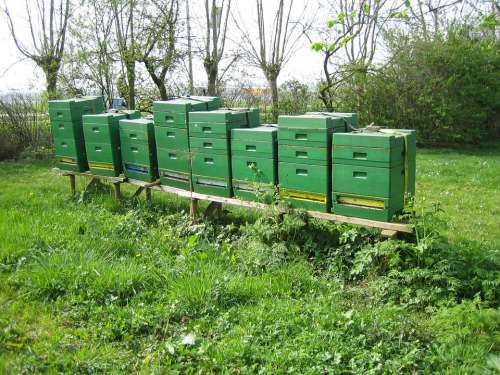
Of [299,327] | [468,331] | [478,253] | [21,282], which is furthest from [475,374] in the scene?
[21,282]

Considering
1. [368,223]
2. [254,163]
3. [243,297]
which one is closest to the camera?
[243,297]

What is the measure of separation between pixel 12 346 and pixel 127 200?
170 inches

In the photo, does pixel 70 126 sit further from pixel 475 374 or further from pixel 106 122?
pixel 475 374

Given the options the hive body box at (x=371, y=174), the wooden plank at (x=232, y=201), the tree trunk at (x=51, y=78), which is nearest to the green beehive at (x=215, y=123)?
the wooden plank at (x=232, y=201)

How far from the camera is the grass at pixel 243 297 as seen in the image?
11.8 feet

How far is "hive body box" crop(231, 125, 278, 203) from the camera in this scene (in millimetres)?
5867

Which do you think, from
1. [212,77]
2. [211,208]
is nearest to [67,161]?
[211,208]

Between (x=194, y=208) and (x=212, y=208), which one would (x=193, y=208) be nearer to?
(x=194, y=208)

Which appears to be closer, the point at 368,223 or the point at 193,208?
the point at 368,223

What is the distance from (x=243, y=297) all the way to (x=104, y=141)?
4.35m

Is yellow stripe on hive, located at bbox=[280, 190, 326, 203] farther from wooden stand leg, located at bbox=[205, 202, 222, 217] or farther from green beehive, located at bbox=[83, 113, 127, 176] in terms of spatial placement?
green beehive, located at bbox=[83, 113, 127, 176]

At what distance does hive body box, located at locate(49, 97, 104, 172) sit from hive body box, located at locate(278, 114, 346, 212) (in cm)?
416

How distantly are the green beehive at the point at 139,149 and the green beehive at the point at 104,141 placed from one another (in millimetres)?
193

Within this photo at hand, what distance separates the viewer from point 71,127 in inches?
325
